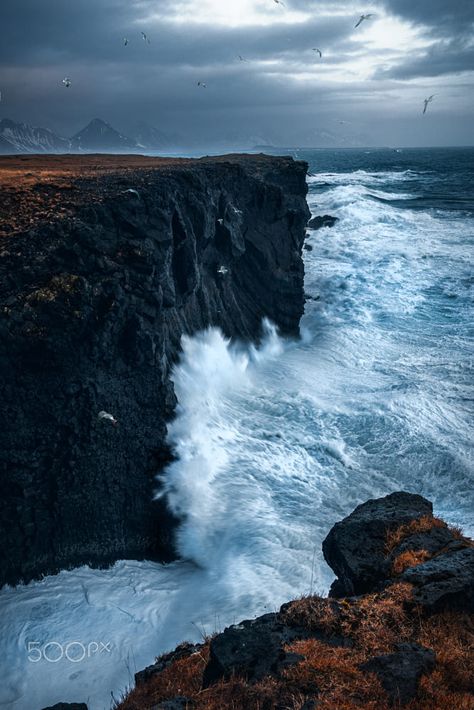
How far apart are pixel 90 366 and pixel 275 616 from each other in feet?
26.8

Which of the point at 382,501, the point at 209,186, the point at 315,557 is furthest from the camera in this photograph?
the point at 209,186

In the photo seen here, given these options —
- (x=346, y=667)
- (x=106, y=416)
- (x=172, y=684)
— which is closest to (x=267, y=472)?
(x=106, y=416)

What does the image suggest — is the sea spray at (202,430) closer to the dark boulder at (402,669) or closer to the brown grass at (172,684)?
the brown grass at (172,684)

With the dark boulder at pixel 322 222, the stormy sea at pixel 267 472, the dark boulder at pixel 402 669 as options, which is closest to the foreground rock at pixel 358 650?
the dark boulder at pixel 402 669

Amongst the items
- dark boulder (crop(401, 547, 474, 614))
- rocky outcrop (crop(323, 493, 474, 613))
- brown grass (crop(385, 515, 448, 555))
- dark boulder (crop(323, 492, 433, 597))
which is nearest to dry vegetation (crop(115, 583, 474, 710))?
dark boulder (crop(401, 547, 474, 614))

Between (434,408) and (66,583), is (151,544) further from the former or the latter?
(434,408)

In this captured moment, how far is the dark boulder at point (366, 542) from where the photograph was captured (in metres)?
8.43

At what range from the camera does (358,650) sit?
6.39 m

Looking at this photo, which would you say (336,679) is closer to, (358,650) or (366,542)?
(358,650)

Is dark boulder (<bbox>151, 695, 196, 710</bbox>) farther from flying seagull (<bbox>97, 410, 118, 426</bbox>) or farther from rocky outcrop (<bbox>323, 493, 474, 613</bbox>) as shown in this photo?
flying seagull (<bbox>97, 410, 118, 426</bbox>)

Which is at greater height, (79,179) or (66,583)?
(79,179)

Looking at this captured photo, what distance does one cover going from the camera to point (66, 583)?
11.4 meters

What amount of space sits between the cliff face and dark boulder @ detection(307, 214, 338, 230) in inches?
1210

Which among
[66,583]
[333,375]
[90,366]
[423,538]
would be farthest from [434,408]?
[66,583]
